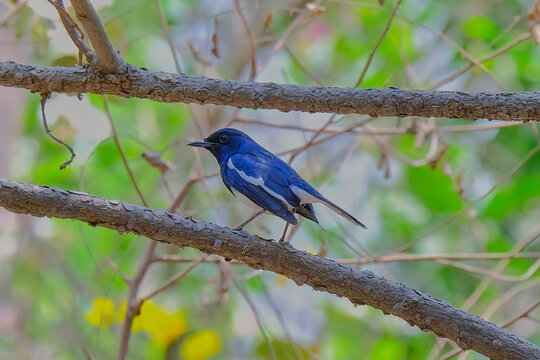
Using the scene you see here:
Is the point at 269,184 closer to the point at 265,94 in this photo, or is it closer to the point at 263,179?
the point at 263,179

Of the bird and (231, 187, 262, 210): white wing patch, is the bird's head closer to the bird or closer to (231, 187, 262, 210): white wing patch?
the bird

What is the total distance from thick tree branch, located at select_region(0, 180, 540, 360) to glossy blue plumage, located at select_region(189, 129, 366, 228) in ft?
0.74

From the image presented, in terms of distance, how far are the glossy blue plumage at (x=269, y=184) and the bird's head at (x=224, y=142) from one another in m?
0.02

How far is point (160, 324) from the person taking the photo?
11.6ft

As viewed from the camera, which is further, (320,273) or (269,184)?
(269,184)

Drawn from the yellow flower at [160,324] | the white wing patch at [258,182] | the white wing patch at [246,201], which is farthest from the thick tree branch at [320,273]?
the yellow flower at [160,324]

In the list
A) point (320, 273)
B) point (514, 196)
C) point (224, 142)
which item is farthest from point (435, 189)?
point (320, 273)

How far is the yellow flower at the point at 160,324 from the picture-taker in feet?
11.2

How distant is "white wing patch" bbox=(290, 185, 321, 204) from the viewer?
2.20 meters

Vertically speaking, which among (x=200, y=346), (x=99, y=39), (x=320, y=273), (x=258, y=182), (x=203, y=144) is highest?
(x=203, y=144)

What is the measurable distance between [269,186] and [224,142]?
1.77ft

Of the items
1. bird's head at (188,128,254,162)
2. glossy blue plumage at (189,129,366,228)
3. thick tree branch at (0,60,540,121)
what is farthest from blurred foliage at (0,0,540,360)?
thick tree branch at (0,60,540,121)

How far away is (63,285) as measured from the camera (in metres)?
5.04

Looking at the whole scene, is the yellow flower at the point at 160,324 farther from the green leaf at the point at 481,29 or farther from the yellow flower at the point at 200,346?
the green leaf at the point at 481,29
